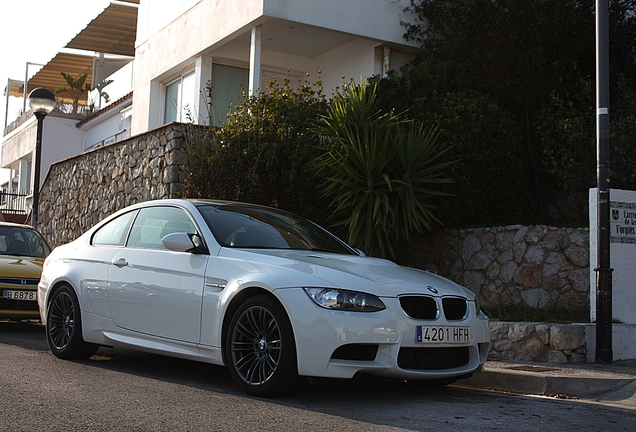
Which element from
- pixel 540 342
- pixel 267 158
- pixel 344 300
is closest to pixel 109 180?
pixel 267 158

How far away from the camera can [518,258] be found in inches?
439

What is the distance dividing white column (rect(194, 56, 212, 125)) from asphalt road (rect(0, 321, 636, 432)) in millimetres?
11276

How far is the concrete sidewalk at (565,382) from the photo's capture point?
6473 millimetres

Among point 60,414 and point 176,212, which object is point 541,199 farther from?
point 60,414

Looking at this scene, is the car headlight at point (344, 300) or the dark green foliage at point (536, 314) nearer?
the car headlight at point (344, 300)

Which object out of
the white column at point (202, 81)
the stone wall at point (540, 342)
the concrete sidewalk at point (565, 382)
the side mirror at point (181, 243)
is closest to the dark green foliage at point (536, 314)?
the stone wall at point (540, 342)

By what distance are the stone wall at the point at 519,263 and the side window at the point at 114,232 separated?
19.2 ft

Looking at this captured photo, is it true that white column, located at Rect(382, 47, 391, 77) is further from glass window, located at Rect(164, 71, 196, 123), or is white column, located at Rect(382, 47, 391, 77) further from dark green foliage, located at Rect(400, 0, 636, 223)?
glass window, located at Rect(164, 71, 196, 123)

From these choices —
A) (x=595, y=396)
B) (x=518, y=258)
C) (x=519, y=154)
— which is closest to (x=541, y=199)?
(x=519, y=154)

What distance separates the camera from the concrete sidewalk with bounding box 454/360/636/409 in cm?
647

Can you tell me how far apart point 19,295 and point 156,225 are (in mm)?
3789

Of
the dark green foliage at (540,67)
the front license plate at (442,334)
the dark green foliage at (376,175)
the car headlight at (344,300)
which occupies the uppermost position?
the dark green foliage at (540,67)

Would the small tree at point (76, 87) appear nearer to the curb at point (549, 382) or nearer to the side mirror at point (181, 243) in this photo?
the side mirror at point (181, 243)

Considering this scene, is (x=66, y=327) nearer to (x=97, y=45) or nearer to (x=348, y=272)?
(x=348, y=272)
